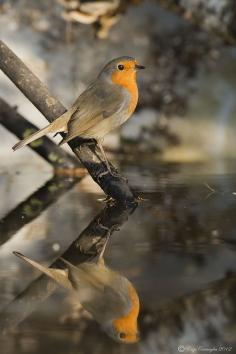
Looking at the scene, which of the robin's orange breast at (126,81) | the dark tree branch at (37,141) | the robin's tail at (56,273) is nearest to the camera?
the robin's tail at (56,273)

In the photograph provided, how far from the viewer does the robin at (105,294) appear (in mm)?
1956

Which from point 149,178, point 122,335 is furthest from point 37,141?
point 122,335

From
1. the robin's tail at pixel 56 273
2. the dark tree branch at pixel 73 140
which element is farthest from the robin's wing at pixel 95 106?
the robin's tail at pixel 56 273

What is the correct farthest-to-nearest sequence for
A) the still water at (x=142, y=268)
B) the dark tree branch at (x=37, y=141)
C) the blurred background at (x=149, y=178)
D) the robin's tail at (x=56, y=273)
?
the dark tree branch at (x=37, y=141)
the robin's tail at (x=56, y=273)
the blurred background at (x=149, y=178)
the still water at (x=142, y=268)

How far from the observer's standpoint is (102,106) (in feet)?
13.0

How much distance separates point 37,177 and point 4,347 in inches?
141

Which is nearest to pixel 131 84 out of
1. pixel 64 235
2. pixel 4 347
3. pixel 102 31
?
pixel 64 235

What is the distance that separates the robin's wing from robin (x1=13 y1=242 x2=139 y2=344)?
130 cm

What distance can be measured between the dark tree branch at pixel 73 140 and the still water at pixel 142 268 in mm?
102

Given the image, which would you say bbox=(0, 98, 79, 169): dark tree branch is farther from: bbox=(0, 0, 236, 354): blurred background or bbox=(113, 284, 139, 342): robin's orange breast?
bbox=(113, 284, 139, 342): robin's orange breast

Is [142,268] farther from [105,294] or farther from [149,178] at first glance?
[149,178]

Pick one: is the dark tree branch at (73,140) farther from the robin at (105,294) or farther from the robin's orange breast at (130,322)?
the robin's orange breast at (130,322)

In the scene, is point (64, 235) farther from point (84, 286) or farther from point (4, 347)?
point (4, 347)

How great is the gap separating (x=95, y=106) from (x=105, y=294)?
6.12ft
